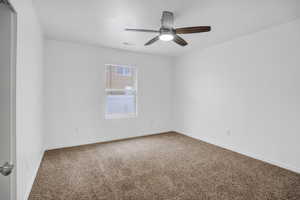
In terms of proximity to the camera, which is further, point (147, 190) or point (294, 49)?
point (294, 49)

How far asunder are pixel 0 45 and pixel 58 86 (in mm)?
2605

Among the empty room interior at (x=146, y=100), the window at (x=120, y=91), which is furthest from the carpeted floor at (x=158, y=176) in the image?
the window at (x=120, y=91)

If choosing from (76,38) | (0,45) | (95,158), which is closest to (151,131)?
(95,158)

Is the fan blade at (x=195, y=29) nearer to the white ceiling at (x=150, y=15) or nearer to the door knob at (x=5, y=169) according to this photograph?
the white ceiling at (x=150, y=15)

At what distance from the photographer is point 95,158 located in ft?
10.2

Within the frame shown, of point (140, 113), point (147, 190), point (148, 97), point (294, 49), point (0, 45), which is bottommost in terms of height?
point (147, 190)

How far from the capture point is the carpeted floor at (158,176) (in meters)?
2.01

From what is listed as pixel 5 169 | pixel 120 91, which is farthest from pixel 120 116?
pixel 5 169

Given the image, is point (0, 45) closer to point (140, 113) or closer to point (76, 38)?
point (76, 38)

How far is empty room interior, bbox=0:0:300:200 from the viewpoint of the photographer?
6.35 ft

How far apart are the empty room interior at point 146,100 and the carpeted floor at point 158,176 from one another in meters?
0.02

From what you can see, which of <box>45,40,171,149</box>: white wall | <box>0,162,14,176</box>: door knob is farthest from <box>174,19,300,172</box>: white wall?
<box>0,162,14,176</box>: door knob

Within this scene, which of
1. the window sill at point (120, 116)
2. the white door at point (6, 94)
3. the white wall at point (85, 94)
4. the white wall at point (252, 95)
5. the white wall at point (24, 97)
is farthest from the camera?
the window sill at point (120, 116)

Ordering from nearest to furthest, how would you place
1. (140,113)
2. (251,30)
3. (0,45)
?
(0,45)
(251,30)
(140,113)
